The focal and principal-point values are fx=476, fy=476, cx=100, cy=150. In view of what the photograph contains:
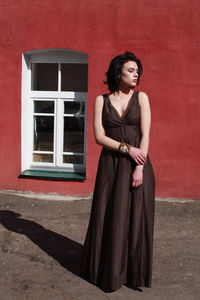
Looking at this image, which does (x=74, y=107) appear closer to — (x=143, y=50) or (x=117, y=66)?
(x=143, y=50)

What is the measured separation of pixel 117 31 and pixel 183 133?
188 centimetres

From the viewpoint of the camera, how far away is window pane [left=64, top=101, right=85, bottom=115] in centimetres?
789

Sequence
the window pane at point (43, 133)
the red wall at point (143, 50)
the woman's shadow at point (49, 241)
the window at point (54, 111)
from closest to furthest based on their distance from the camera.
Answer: the woman's shadow at point (49, 241) < the red wall at point (143, 50) < the window at point (54, 111) < the window pane at point (43, 133)

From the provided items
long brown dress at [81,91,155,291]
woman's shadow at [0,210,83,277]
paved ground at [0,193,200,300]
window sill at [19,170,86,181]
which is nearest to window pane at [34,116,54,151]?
window sill at [19,170,86,181]

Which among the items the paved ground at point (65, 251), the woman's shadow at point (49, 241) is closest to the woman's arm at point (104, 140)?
the paved ground at point (65, 251)

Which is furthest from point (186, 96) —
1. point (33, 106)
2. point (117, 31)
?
point (33, 106)

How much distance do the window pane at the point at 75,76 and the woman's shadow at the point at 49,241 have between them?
239cm

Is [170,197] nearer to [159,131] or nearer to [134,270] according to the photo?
[159,131]

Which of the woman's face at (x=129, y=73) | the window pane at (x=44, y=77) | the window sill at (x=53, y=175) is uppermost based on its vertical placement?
the window pane at (x=44, y=77)

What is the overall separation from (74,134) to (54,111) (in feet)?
1.68

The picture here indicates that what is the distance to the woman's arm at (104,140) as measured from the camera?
4000mm

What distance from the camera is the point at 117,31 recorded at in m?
7.35

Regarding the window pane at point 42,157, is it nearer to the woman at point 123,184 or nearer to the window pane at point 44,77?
the window pane at point 44,77

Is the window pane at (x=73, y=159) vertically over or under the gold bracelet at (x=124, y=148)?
under
